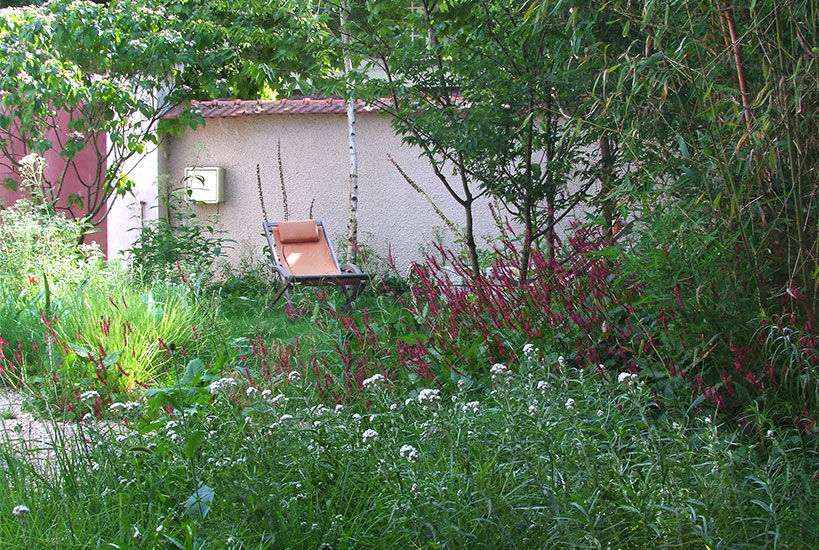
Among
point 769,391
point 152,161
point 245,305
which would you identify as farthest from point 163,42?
point 769,391

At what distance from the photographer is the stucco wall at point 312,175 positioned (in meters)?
9.23

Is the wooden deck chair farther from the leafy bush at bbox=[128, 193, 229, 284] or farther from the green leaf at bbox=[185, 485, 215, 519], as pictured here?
the green leaf at bbox=[185, 485, 215, 519]

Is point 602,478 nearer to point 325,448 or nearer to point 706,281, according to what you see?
point 325,448

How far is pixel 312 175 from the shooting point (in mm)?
9586

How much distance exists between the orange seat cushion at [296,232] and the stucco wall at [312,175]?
3.38 ft

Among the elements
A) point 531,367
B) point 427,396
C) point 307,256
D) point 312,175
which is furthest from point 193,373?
point 312,175

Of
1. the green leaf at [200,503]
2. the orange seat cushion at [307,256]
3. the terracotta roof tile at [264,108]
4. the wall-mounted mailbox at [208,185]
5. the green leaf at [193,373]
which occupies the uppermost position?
the terracotta roof tile at [264,108]

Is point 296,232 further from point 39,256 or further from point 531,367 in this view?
point 531,367

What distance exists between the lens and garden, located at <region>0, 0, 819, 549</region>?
6.84 ft

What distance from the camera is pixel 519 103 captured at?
4.69 metres

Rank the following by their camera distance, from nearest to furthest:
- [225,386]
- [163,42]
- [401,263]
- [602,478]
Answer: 1. [602,478]
2. [225,386]
3. [163,42]
4. [401,263]

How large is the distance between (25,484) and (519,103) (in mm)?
3223

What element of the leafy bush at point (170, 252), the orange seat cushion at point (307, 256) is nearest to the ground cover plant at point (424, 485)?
the leafy bush at point (170, 252)

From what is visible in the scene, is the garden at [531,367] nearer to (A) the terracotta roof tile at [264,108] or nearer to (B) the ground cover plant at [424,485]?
(B) the ground cover plant at [424,485]
